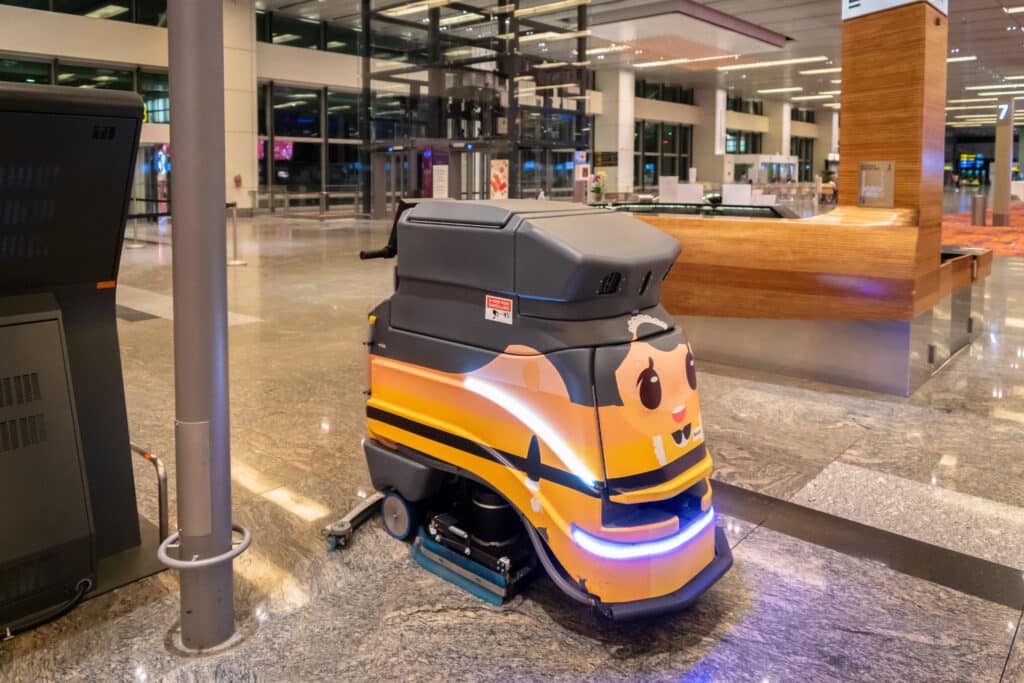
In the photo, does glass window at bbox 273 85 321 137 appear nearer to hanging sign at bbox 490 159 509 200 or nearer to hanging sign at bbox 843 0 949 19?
hanging sign at bbox 490 159 509 200

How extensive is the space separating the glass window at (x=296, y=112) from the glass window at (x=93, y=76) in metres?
4.35

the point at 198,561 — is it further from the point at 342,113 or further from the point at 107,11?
the point at 342,113

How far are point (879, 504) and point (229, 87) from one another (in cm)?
2102

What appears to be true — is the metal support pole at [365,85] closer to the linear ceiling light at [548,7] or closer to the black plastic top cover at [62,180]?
the linear ceiling light at [548,7]

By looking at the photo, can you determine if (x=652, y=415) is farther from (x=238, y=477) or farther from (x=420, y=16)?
(x=420, y=16)

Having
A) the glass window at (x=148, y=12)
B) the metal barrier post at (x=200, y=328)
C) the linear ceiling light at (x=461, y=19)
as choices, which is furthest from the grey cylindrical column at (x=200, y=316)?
the glass window at (x=148, y=12)

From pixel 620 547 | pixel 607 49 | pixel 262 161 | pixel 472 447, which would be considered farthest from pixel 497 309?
pixel 262 161

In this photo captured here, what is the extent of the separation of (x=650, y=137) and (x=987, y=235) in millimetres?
21956

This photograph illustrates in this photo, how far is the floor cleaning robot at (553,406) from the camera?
7.11 feet

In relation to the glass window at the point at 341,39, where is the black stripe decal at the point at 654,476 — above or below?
below

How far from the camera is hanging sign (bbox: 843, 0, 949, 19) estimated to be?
510 cm

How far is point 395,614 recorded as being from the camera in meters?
2.41

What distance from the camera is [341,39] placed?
25.3 meters

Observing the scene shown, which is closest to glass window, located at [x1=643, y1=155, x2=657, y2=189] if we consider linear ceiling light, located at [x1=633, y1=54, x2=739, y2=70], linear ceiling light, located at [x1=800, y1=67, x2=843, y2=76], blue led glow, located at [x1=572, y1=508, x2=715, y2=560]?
linear ceiling light, located at [x1=800, y1=67, x2=843, y2=76]
